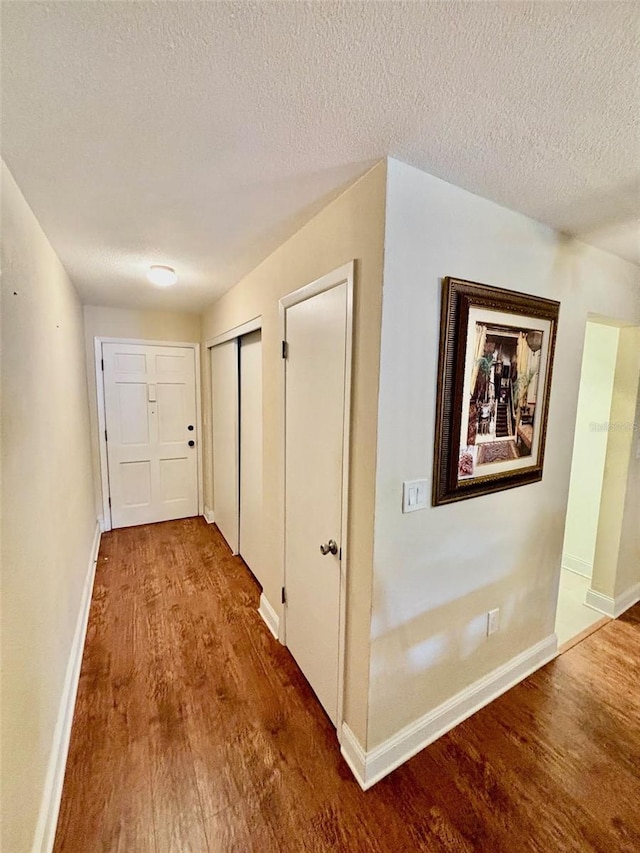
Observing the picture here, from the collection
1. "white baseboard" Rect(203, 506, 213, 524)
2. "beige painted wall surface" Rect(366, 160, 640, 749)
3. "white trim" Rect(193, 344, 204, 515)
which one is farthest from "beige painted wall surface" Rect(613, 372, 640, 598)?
"white trim" Rect(193, 344, 204, 515)

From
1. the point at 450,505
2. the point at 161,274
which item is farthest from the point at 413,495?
the point at 161,274

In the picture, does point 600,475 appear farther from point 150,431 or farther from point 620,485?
point 150,431

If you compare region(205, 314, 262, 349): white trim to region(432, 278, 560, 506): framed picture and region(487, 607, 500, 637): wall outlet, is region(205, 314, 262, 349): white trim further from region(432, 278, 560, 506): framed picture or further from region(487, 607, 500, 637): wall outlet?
region(487, 607, 500, 637): wall outlet

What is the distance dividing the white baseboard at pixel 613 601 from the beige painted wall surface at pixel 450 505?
78 cm

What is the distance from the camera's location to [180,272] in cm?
241

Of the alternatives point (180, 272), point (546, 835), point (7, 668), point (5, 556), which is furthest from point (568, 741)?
point (180, 272)

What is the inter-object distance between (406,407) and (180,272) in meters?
1.95

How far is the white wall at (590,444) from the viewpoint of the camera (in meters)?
2.63

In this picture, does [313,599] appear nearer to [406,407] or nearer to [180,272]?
[406,407]

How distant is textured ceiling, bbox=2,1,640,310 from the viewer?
73cm

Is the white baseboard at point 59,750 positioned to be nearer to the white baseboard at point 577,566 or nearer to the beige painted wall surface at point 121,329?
the beige painted wall surface at point 121,329

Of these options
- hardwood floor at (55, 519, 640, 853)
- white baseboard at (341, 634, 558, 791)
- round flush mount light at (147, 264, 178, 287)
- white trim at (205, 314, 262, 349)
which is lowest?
hardwood floor at (55, 519, 640, 853)

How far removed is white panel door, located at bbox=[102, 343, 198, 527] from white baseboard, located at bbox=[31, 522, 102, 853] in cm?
163

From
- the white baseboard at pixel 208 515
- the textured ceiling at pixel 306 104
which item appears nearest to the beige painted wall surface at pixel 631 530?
the textured ceiling at pixel 306 104
